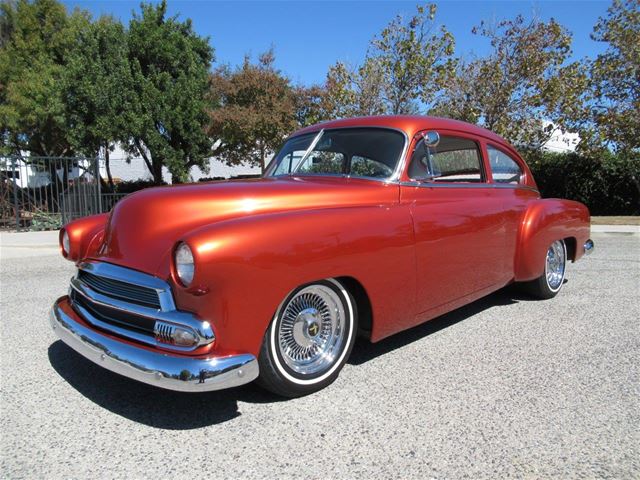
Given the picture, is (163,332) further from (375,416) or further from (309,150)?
(309,150)

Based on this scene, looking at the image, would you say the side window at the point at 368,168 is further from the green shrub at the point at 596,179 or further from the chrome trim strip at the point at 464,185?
the green shrub at the point at 596,179

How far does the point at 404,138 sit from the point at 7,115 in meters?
20.3

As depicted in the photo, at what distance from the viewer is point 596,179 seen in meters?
17.2

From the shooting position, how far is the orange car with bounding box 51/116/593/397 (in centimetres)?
234

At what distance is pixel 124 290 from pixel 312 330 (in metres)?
1.07

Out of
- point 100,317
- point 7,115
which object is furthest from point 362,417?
point 7,115

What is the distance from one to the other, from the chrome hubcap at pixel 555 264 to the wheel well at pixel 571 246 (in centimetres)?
15

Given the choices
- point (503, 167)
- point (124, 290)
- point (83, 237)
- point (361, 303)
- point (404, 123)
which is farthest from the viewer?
point (503, 167)

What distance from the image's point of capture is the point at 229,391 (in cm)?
291

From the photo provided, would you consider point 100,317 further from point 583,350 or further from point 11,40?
point 11,40

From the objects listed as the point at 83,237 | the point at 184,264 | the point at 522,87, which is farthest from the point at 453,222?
the point at 522,87

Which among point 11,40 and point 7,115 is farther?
point 11,40

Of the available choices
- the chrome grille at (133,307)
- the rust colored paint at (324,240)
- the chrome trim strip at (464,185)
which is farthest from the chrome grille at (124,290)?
the chrome trim strip at (464,185)

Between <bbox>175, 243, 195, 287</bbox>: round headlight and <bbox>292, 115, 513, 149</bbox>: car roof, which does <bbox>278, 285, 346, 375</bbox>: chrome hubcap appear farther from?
<bbox>292, 115, 513, 149</bbox>: car roof
